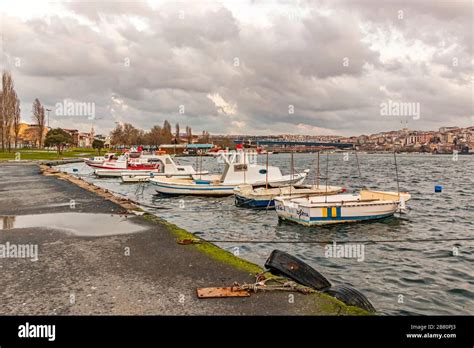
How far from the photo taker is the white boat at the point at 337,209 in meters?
19.3

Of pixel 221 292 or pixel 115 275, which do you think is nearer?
pixel 221 292

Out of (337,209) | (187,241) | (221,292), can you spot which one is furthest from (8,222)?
(337,209)

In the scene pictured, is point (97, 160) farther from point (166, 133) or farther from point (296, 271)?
point (166, 133)

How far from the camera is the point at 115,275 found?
8469 millimetres

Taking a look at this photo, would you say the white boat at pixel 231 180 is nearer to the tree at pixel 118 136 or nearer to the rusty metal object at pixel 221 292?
the rusty metal object at pixel 221 292

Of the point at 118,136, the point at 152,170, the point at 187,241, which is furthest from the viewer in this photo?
the point at 118,136

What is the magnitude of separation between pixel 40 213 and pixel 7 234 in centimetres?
430

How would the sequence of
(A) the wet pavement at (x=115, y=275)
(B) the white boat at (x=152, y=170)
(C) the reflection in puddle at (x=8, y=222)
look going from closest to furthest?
(A) the wet pavement at (x=115, y=275), (C) the reflection in puddle at (x=8, y=222), (B) the white boat at (x=152, y=170)

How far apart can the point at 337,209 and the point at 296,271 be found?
11.6 m

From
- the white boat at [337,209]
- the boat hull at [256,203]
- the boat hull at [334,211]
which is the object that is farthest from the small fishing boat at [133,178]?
the white boat at [337,209]

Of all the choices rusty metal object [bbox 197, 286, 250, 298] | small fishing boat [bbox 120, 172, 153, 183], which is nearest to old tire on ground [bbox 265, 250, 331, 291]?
rusty metal object [bbox 197, 286, 250, 298]

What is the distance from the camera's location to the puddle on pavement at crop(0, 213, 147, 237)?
A: 13164mm

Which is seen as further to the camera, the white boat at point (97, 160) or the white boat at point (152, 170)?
the white boat at point (97, 160)

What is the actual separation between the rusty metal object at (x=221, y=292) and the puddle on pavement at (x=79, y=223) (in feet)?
21.0
